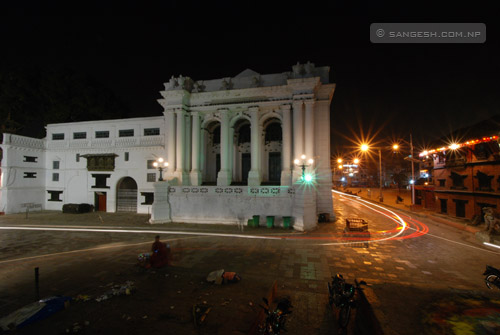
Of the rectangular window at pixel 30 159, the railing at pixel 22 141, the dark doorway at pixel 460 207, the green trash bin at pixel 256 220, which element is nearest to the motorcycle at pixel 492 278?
the green trash bin at pixel 256 220

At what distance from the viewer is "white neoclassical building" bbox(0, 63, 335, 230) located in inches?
746

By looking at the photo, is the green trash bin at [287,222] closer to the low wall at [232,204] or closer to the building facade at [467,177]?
the low wall at [232,204]

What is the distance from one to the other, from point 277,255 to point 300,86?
626 inches

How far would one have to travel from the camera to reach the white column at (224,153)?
22094mm

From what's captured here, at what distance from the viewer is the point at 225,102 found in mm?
22797

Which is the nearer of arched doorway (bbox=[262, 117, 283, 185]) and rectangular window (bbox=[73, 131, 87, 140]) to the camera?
arched doorway (bbox=[262, 117, 283, 185])

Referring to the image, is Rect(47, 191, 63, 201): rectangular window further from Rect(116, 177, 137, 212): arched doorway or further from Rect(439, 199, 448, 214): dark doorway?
Rect(439, 199, 448, 214): dark doorway

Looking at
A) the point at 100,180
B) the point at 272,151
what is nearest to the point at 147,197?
the point at 100,180

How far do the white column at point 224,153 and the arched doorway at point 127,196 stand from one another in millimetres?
11168

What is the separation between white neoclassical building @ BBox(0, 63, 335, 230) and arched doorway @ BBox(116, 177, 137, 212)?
0.12m

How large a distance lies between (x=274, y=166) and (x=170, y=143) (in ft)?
40.3

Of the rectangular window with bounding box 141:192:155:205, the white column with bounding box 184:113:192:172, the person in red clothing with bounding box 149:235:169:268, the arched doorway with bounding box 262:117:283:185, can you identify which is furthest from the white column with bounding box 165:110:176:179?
the person in red clothing with bounding box 149:235:169:268

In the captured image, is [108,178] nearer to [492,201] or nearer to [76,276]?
[76,276]

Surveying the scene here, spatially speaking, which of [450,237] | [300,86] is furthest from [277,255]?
[300,86]
